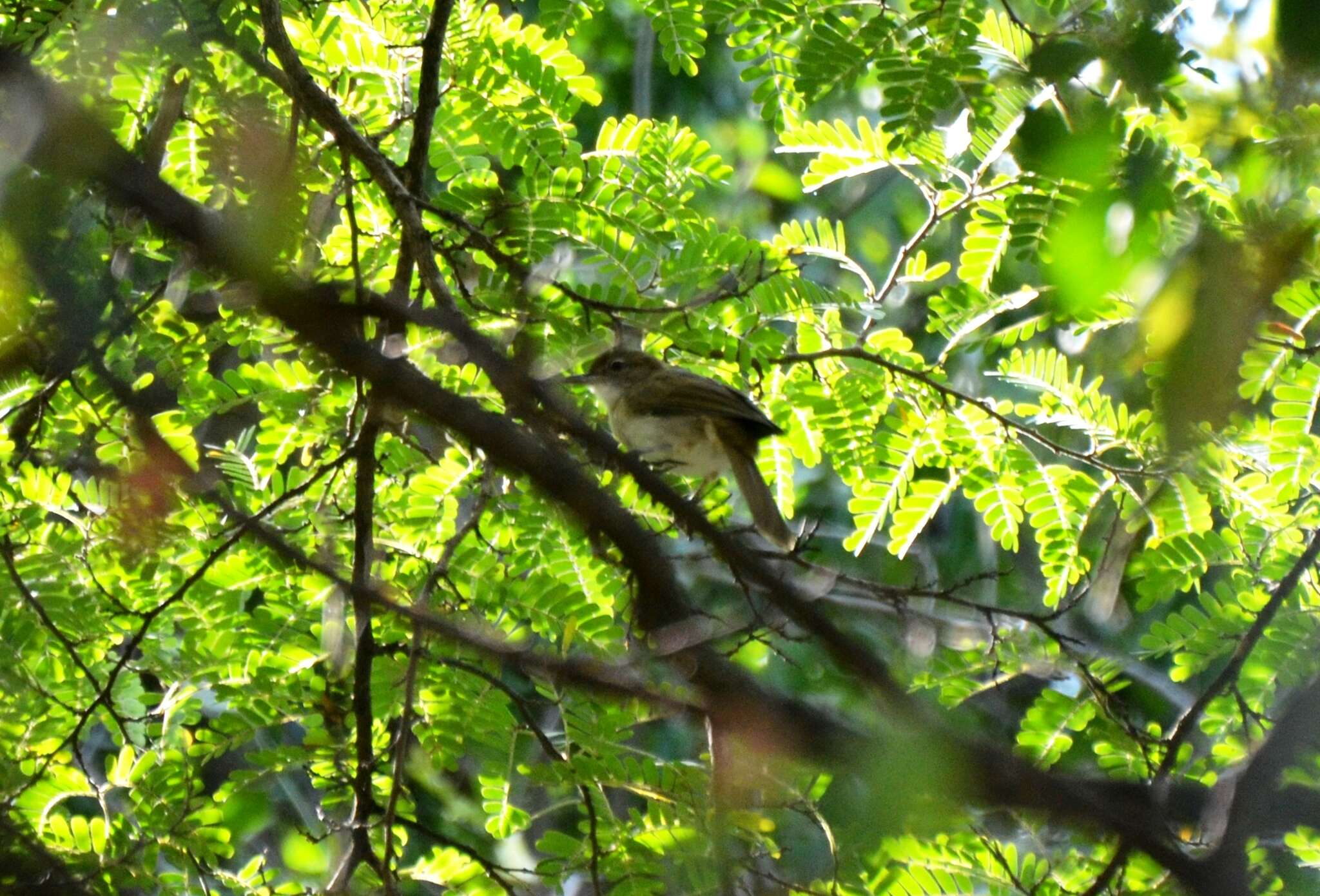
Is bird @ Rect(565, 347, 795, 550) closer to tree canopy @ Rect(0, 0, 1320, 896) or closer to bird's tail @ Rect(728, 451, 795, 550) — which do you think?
bird's tail @ Rect(728, 451, 795, 550)

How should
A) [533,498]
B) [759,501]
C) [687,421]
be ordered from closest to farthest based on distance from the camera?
[533,498], [759,501], [687,421]

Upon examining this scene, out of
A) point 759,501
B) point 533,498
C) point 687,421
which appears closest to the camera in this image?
point 533,498

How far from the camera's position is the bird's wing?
434 cm

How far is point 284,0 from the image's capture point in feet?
12.8

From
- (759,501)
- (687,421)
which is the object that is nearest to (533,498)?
(759,501)

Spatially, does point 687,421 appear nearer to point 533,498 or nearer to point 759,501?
point 759,501

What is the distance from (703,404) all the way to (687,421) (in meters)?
0.37

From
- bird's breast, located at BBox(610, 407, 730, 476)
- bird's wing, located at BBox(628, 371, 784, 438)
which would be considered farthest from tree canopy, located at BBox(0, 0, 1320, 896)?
bird's breast, located at BBox(610, 407, 730, 476)

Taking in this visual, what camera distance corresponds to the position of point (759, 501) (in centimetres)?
456

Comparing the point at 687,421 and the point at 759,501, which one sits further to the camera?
the point at 687,421

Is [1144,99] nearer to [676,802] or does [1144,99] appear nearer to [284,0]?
[676,802]

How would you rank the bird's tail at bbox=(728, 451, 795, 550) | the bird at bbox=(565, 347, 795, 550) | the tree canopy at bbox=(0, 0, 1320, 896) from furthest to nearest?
1. the bird at bbox=(565, 347, 795, 550)
2. the bird's tail at bbox=(728, 451, 795, 550)
3. the tree canopy at bbox=(0, 0, 1320, 896)

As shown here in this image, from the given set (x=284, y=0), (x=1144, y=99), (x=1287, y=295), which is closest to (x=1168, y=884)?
(x=1287, y=295)

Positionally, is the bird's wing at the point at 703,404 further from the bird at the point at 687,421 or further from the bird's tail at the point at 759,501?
the bird's tail at the point at 759,501
